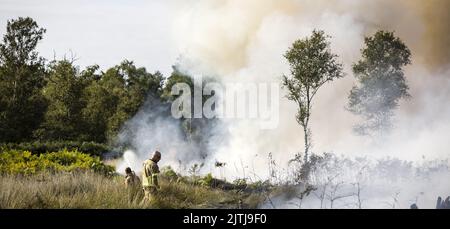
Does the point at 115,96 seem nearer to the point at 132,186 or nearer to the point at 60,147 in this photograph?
the point at 60,147

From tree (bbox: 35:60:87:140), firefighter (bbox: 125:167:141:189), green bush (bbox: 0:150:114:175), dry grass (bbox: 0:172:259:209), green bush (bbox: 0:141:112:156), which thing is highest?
tree (bbox: 35:60:87:140)

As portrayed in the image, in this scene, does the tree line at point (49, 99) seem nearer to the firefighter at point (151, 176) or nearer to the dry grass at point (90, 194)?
the dry grass at point (90, 194)

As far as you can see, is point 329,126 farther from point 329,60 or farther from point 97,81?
point 97,81

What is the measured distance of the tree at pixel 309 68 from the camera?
16828 mm

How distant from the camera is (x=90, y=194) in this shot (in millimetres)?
9016

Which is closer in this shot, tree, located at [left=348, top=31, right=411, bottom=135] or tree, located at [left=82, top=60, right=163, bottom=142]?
tree, located at [left=82, top=60, right=163, bottom=142]

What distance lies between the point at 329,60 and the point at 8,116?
8587 millimetres

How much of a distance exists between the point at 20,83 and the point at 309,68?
7.67 m

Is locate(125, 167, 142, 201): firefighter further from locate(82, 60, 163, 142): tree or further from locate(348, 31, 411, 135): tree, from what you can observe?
locate(348, 31, 411, 135): tree

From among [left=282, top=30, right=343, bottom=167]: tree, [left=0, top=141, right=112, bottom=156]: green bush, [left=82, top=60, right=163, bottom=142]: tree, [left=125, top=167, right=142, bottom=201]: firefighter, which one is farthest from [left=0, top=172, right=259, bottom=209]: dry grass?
[left=282, top=30, right=343, bottom=167]: tree

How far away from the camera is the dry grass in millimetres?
8398

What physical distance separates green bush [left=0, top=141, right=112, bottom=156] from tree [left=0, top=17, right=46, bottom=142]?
2.31 ft
